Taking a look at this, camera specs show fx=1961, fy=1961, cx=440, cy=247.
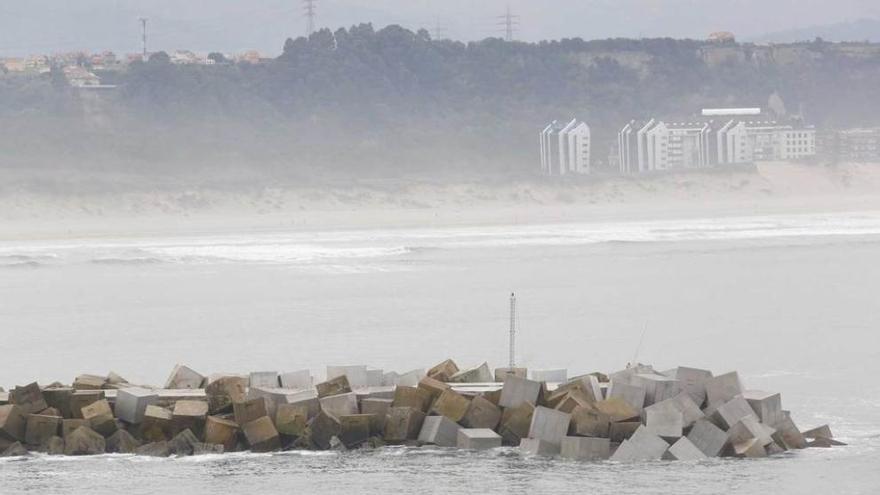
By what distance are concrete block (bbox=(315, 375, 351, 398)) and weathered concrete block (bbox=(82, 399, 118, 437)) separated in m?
2.38

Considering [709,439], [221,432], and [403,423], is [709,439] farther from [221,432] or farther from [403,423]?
[221,432]

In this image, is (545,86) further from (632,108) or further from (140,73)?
(140,73)

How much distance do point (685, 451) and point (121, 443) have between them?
627cm

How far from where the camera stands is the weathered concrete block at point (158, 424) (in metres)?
22.0

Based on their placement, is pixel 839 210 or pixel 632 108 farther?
pixel 632 108

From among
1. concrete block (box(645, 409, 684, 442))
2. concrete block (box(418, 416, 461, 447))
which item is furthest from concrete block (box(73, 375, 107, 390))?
concrete block (box(645, 409, 684, 442))

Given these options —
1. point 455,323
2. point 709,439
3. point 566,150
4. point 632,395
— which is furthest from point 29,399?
point 566,150

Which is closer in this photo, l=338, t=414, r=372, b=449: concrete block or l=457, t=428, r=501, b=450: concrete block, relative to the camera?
l=457, t=428, r=501, b=450: concrete block

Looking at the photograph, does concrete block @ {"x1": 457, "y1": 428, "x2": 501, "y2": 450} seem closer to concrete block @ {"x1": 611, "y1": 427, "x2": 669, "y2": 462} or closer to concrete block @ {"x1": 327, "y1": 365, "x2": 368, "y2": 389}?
concrete block @ {"x1": 611, "y1": 427, "x2": 669, "y2": 462}

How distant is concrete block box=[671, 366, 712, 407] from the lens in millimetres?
21953

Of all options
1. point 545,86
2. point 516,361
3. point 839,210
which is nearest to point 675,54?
point 545,86

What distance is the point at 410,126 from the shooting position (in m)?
122

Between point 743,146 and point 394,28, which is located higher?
point 394,28

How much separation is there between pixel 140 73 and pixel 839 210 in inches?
2373
